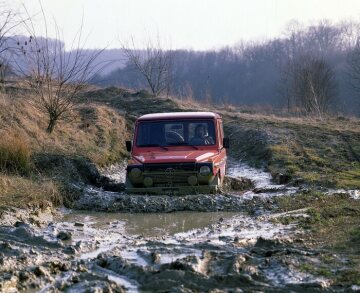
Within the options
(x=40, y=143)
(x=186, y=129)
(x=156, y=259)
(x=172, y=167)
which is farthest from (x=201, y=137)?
(x=156, y=259)

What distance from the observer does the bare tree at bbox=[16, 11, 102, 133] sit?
51.6 feet

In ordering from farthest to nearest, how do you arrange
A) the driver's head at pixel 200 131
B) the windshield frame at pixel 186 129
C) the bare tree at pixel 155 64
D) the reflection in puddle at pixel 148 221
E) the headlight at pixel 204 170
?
1. the bare tree at pixel 155 64
2. the driver's head at pixel 200 131
3. the windshield frame at pixel 186 129
4. the headlight at pixel 204 170
5. the reflection in puddle at pixel 148 221

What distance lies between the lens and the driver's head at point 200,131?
1224 cm

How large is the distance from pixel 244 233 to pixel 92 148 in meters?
9.33

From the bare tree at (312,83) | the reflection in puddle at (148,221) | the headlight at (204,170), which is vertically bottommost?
the reflection in puddle at (148,221)

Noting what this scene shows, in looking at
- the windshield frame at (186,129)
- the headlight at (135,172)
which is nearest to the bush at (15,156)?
the windshield frame at (186,129)

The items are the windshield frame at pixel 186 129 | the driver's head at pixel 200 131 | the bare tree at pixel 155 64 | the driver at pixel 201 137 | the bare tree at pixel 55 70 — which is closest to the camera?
the windshield frame at pixel 186 129

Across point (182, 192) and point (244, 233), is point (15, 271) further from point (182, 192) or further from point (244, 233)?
point (182, 192)

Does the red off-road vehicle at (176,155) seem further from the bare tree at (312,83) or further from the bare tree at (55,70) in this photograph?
the bare tree at (312,83)

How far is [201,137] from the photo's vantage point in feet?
40.0

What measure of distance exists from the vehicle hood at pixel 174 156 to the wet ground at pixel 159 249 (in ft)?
2.33

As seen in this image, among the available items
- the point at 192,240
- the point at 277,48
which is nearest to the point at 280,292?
the point at 192,240

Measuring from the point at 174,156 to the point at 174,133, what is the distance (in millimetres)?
1120

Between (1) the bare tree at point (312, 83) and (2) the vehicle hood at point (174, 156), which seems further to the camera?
(1) the bare tree at point (312, 83)
